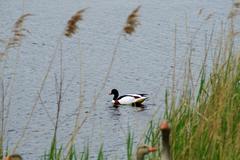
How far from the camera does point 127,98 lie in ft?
56.6

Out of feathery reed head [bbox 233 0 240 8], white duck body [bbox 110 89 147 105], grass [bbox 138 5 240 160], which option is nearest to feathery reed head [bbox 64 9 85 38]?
grass [bbox 138 5 240 160]

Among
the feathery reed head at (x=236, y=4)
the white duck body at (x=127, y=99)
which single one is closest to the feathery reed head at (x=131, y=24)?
the feathery reed head at (x=236, y=4)

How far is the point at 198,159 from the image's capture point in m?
5.53

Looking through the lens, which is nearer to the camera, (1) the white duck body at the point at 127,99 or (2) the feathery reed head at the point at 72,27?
(2) the feathery reed head at the point at 72,27

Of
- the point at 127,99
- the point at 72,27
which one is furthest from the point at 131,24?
the point at 127,99

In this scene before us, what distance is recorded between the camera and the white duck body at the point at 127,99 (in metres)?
16.4

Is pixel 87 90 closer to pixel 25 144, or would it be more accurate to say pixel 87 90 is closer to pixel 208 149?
pixel 25 144

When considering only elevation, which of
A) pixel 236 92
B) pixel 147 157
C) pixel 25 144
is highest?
pixel 236 92

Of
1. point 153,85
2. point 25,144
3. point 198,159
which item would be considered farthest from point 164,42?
point 198,159

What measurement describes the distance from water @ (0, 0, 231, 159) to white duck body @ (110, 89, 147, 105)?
6.6 inches

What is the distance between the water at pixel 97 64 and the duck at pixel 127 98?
0.16 m

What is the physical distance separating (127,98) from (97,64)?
4.79 ft

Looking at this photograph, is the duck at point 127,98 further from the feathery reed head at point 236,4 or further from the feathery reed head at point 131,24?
the feathery reed head at point 131,24

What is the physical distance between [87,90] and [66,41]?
4.44 meters
